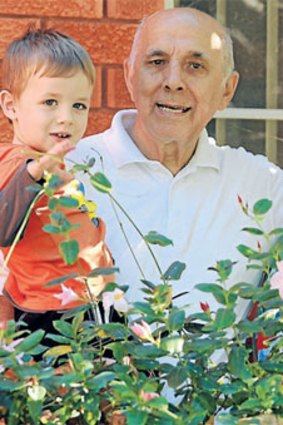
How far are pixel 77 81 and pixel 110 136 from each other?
665 mm

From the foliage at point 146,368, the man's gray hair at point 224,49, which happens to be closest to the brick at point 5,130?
the man's gray hair at point 224,49

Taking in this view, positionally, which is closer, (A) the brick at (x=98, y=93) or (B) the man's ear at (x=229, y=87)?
(B) the man's ear at (x=229, y=87)

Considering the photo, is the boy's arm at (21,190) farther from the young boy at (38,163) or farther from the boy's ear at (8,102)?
the boy's ear at (8,102)

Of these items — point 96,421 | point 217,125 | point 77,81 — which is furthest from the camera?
point 217,125

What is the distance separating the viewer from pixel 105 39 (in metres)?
4.58

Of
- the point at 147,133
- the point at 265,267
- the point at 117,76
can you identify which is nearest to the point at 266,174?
the point at 147,133

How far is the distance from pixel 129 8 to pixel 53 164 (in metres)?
Answer: 1.94

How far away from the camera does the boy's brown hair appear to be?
320 centimetres

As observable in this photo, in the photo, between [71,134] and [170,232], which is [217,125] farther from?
[71,134]

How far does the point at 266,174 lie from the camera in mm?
3957

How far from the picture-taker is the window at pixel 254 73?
16.4 ft

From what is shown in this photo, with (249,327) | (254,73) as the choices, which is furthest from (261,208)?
(254,73)

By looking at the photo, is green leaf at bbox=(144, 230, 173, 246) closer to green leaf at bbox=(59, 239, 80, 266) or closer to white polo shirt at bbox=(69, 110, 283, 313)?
green leaf at bbox=(59, 239, 80, 266)

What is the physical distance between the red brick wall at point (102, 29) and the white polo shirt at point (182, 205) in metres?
0.66
